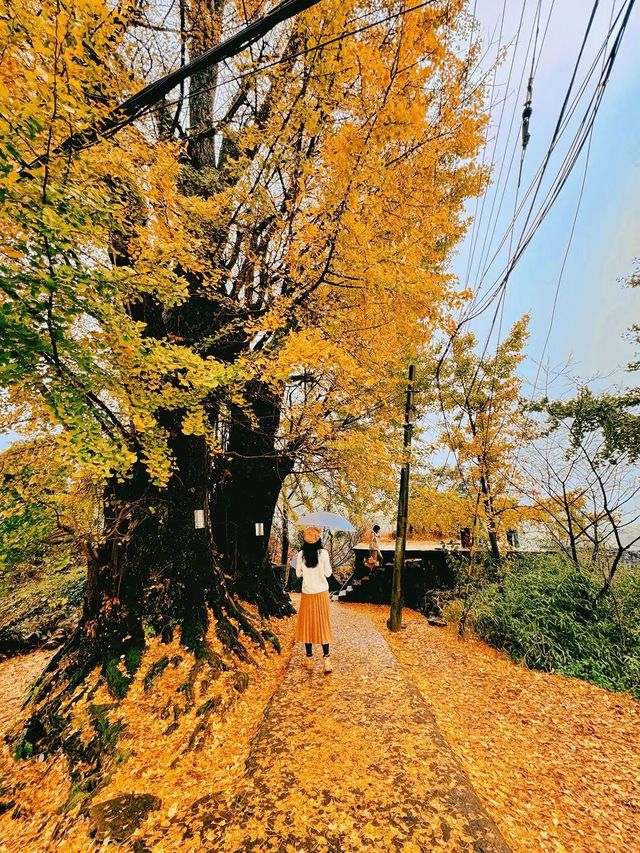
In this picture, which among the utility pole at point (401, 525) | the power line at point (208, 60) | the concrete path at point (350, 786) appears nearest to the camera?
the power line at point (208, 60)

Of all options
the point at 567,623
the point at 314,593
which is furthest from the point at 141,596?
the point at 567,623

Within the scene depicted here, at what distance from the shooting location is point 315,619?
16.5ft

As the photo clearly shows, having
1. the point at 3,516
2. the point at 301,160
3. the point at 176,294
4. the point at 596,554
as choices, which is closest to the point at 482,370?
the point at 596,554

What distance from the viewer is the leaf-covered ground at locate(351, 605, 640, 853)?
2697 mm

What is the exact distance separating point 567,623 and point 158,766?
6.60 m

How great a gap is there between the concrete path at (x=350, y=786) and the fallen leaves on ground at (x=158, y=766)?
0.22 meters

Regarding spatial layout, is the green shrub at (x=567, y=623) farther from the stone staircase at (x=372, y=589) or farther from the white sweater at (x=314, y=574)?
the stone staircase at (x=372, y=589)

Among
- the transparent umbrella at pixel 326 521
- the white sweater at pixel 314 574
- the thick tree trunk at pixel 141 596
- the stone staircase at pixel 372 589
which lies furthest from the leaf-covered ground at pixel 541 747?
the stone staircase at pixel 372 589

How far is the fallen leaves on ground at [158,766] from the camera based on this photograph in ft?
8.87

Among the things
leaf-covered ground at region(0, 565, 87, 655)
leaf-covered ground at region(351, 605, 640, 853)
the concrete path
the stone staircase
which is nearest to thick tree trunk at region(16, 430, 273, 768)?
the concrete path

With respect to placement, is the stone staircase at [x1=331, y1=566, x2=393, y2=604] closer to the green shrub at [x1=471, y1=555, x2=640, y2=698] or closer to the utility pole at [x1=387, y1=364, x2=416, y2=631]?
the utility pole at [x1=387, y1=364, x2=416, y2=631]

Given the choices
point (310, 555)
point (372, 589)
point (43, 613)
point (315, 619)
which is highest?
point (310, 555)

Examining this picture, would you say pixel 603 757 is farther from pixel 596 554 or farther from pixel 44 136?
pixel 44 136

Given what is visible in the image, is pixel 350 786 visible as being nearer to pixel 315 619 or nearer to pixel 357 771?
pixel 357 771
